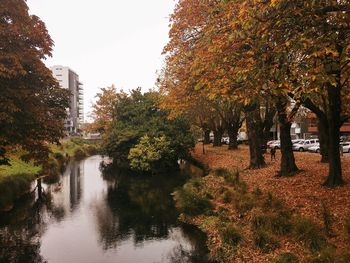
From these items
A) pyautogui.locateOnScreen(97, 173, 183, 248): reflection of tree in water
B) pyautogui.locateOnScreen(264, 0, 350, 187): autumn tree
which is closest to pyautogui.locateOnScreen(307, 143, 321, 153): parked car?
pyautogui.locateOnScreen(97, 173, 183, 248): reflection of tree in water

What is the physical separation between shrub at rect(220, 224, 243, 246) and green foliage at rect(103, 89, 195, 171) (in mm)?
24690

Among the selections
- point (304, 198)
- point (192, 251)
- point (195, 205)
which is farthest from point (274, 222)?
point (195, 205)

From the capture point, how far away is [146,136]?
41.6 m

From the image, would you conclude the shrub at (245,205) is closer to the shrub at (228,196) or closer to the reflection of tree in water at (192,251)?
the shrub at (228,196)

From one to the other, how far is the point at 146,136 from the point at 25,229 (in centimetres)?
2275

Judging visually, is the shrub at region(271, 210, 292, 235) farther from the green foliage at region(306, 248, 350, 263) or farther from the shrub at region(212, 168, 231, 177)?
the shrub at region(212, 168, 231, 177)

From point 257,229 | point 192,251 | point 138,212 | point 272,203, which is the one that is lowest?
point 192,251

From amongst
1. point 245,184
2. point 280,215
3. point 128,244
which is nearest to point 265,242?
point 280,215

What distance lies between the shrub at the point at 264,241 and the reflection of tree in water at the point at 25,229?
8814 millimetres

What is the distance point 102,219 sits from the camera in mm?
21969

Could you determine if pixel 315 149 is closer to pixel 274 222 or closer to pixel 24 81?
pixel 274 222

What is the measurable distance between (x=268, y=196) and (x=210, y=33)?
9.49 metres

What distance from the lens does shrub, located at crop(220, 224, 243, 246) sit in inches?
590

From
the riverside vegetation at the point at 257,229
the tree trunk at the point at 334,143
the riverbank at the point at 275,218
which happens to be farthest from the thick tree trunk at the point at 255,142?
the tree trunk at the point at 334,143
